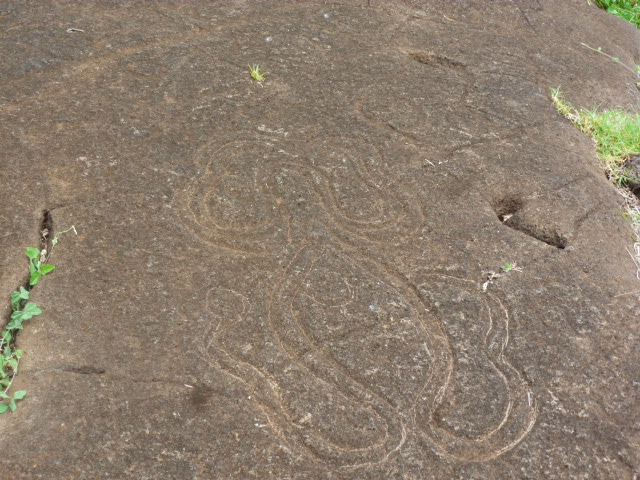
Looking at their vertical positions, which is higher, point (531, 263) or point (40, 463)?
point (531, 263)

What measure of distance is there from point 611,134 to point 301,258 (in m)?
2.17

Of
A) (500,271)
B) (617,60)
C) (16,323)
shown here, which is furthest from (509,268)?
(617,60)

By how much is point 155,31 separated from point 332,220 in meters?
1.92

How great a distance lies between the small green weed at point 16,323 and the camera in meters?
2.24

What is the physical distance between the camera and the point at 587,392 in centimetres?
248

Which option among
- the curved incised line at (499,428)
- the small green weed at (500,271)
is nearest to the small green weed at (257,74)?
the small green weed at (500,271)

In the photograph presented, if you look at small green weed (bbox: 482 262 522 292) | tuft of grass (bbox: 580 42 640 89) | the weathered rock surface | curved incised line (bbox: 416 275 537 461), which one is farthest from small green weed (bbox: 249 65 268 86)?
tuft of grass (bbox: 580 42 640 89)

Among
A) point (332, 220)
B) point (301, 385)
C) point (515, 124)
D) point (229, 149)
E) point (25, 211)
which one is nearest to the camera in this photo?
point (301, 385)

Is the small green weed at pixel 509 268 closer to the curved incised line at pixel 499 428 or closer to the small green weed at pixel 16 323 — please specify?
the curved incised line at pixel 499 428

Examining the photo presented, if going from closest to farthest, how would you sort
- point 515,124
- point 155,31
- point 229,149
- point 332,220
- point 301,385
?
point 301,385 → point 332,220 → point 229,149 → point 515,124 → point 155,31

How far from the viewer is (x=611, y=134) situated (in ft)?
12.6

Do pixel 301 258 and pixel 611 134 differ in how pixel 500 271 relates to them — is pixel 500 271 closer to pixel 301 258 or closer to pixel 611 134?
pixel 301 258

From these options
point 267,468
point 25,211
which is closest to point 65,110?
point 25,211

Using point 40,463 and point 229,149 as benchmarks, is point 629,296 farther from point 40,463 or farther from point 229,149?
point 40,463
